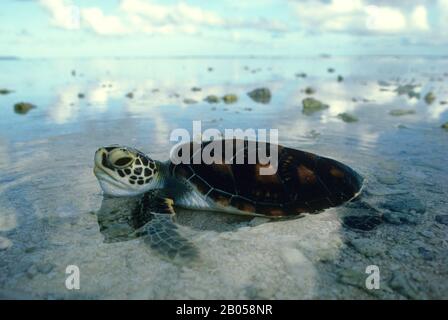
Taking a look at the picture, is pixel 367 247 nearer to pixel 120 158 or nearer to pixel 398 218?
pixel 398 218

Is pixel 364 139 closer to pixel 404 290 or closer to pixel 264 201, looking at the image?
pixel 264 201

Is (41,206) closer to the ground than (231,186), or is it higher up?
closer to the ground

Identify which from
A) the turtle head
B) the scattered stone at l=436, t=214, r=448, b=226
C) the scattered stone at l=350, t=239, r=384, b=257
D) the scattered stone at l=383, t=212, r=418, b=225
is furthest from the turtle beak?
the scattered stone at l=436, t=214, r=448, b=226

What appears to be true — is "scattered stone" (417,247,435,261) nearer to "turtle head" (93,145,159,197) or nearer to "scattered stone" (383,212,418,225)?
"scattered stone" (383,212,418,225)

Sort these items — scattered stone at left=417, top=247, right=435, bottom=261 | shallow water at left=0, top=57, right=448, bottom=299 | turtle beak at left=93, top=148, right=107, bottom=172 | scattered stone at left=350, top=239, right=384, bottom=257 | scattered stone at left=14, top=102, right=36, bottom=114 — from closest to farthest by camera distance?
shallow water at left=0, top=57, right=448, bottom=299 → scattered stone at left=417, top=247, right=435, bottom=261 → scattered stone at left=350, top=239, right=384, bottom=257 → turtle beak at left=93, top=148, right=107, bottom=172 → scattered stone at left=14, top=102, right=36, bottom=114

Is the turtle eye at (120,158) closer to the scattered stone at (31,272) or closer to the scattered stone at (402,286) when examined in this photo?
the scattered stone at (31,272)

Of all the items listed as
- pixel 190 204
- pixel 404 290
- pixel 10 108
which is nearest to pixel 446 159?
pixel 404 290

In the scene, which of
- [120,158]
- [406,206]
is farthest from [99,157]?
[406,206]
